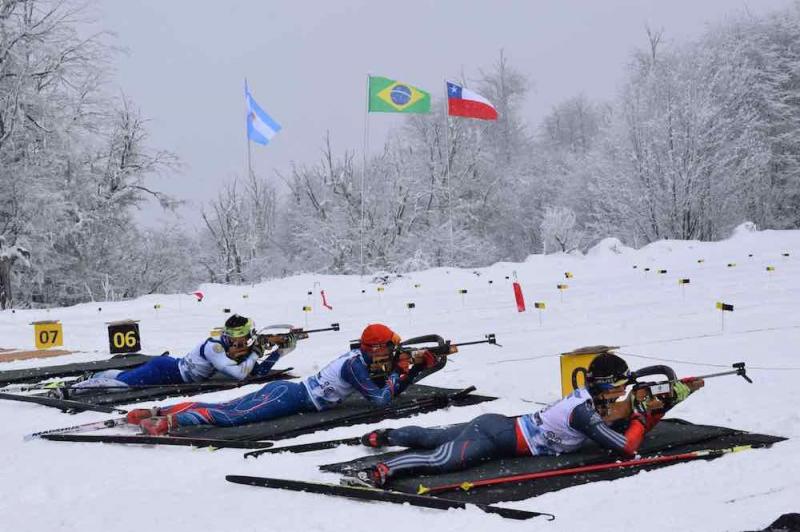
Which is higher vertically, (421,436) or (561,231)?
(561,231)

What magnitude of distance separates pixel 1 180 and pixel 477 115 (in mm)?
16587

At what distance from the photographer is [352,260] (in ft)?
115

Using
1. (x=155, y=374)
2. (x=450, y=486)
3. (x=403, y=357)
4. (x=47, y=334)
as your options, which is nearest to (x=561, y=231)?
(x=47, y=334)

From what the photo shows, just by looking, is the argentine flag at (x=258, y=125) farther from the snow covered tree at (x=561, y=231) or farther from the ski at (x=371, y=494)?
the ski at (x=371, y=494)

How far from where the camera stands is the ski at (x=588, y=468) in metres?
4.78

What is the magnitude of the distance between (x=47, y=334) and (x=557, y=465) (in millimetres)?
12099

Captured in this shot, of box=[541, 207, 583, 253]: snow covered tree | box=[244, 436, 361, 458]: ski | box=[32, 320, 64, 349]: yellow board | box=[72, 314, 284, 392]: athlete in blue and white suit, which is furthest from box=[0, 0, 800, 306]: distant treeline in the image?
box=[244, 436, 361, 458]: ski

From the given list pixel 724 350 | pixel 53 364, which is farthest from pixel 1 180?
pixel 724 350

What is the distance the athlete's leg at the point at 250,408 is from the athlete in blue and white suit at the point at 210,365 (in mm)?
1801

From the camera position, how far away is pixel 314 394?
7445mm

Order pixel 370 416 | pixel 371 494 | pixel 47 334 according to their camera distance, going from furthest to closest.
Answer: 1. pixel 47 334
2. pixel 370 416
3. pixel 371 494

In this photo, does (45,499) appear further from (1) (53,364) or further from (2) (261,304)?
(2) (261,304)

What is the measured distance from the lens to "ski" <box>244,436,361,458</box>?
234 inches

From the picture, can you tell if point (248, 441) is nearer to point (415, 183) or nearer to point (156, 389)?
point (156, 389)
